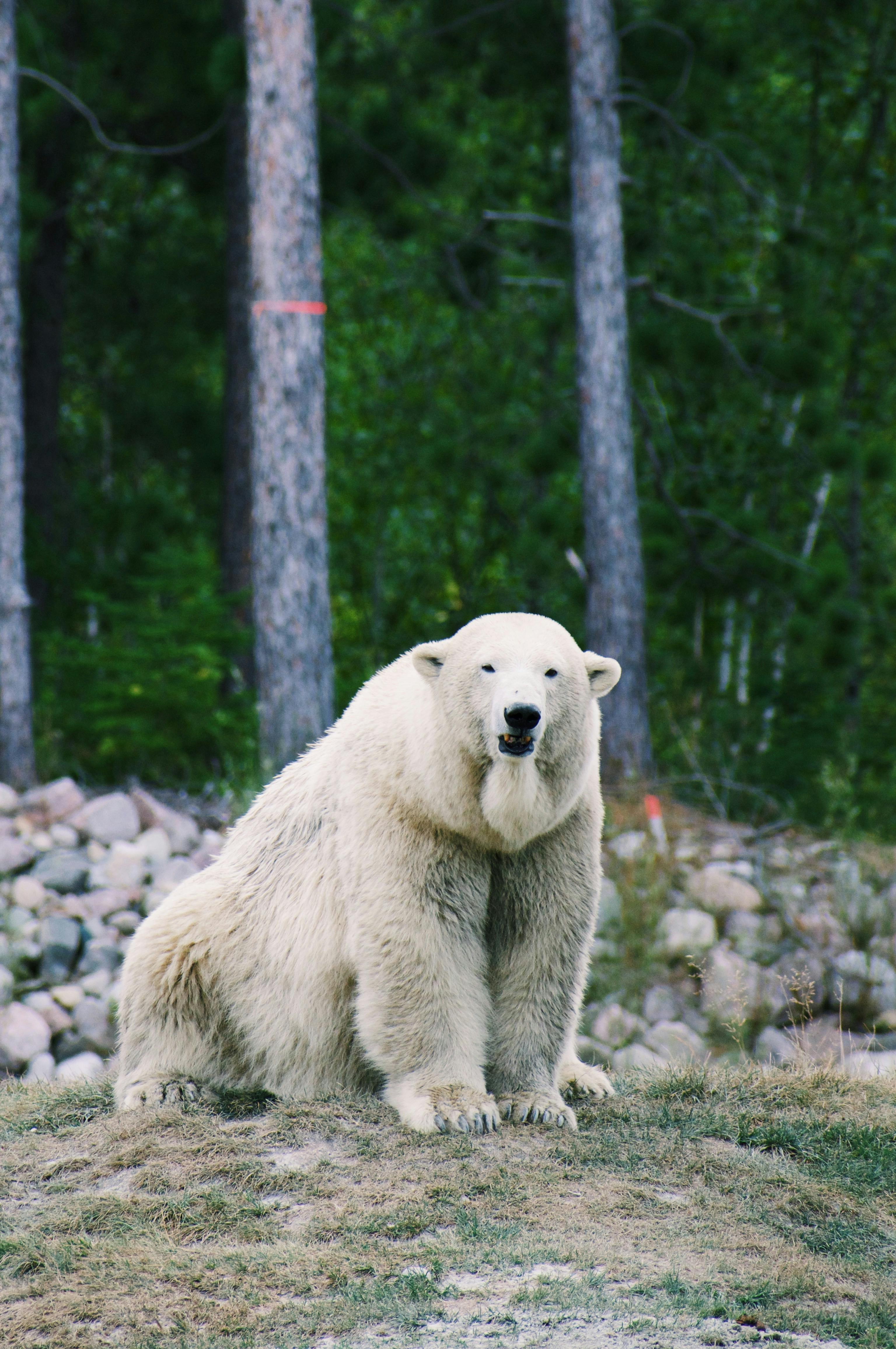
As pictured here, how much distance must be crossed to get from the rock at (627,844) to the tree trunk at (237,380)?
4.63 meters

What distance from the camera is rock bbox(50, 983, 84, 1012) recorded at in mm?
6445

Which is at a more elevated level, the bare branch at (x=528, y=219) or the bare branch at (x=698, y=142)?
the bare branch at (x=698, y=142)

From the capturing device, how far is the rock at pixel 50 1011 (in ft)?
20.7

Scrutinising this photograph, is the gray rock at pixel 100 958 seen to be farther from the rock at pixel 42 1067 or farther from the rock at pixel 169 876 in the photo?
the rock at pixel 42 1067

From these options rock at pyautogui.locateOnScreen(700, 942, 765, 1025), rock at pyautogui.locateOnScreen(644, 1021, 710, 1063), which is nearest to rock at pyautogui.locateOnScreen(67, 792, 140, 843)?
rock at pyautogui.locateOnScreen(644, 1021, 710, 1063)

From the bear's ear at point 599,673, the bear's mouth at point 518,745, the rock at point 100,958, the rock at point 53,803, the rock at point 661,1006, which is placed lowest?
the rock at point 661,1006

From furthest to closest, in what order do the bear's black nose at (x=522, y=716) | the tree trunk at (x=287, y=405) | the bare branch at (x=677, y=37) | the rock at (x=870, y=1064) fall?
the bare branch at (x=677, y=37) < the tree trunk at (x=287, y=405) < the rock at (x=870, y=1064) < the bear's black nose at (x=522, y=716)

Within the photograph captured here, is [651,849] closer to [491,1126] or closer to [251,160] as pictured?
[491,1126]

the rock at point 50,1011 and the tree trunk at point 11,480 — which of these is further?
the tree trunk at point 11,480

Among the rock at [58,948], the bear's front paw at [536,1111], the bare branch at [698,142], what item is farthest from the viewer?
the bare branch at [698,142]

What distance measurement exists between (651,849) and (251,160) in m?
4.86

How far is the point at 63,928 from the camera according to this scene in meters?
6.74

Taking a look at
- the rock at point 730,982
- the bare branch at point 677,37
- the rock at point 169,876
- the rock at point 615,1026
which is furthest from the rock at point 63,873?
the bare branch at point 677,37

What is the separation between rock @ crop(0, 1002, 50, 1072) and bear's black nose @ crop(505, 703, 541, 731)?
3.99 meters
